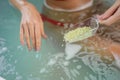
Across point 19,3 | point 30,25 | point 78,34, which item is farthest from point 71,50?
point 19,3

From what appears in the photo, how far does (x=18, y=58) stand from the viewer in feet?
2.78

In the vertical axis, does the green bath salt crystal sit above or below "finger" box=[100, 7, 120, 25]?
below

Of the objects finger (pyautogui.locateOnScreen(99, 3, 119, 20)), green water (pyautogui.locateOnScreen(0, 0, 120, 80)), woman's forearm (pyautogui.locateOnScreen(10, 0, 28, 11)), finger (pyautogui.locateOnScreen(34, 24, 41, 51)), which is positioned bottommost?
green water (pyautogui.locateOnScreen(0, 0, 120, 80))

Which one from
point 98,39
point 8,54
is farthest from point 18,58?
point 98,39

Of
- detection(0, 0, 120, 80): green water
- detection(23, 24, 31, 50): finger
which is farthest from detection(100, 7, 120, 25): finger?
detection(23, 24, 31, 50): finger

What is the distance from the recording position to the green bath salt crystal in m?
0.85

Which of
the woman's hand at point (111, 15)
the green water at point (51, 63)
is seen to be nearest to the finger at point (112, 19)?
the woman's hand at point (111, 15)

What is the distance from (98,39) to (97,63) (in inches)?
3.5

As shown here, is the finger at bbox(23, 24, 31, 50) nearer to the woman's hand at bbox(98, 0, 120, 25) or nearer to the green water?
the green water

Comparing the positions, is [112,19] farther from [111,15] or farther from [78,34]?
[78,34]

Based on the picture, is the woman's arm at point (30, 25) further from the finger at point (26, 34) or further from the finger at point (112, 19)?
the finger at point (112, 19)

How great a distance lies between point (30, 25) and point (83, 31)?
18 cm

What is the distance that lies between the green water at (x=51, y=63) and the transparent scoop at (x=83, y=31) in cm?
3

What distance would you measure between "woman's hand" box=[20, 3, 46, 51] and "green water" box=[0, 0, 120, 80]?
2 centimetres
